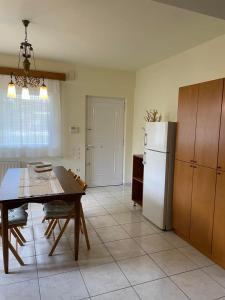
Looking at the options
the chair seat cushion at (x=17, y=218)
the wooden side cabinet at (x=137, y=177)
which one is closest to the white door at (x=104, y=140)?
the wooden side cabinet at (x=137, y=177)

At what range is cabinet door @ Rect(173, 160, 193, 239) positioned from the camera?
285cm

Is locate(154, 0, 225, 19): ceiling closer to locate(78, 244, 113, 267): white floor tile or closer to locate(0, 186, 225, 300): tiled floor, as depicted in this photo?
locate(0, 186, 225, 300): tiled floor

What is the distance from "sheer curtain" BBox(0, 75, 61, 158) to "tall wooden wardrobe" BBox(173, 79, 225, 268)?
2.61 m

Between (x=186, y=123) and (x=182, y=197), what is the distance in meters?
0.95

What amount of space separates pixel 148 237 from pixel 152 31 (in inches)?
106

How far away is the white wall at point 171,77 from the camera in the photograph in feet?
10.2

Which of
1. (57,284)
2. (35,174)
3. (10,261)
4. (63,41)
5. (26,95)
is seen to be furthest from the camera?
(63,41)

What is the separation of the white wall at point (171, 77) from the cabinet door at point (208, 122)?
682 mm

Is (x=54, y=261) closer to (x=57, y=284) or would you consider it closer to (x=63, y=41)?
(x=57, y=284)

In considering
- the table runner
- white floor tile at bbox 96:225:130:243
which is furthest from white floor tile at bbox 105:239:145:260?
the table runner

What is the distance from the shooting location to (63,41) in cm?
341

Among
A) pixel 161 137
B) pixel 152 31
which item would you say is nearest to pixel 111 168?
pixel 161 137

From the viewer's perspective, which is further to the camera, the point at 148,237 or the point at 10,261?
the point at 148,237

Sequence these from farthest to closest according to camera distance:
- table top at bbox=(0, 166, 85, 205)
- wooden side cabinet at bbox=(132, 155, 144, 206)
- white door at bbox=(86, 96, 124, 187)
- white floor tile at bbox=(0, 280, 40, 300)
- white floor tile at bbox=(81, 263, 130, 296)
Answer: white door at bbox=(86, 96, 124, 187)
wooden side cabinet at bbox=(132, 155, 144, 206)
table top at bbox=(0, 166, 85, 205)
white floor tile at bbox=(81, 263, 130, 296)
white floor tile at bbox=(0, 280, 40, 300)
